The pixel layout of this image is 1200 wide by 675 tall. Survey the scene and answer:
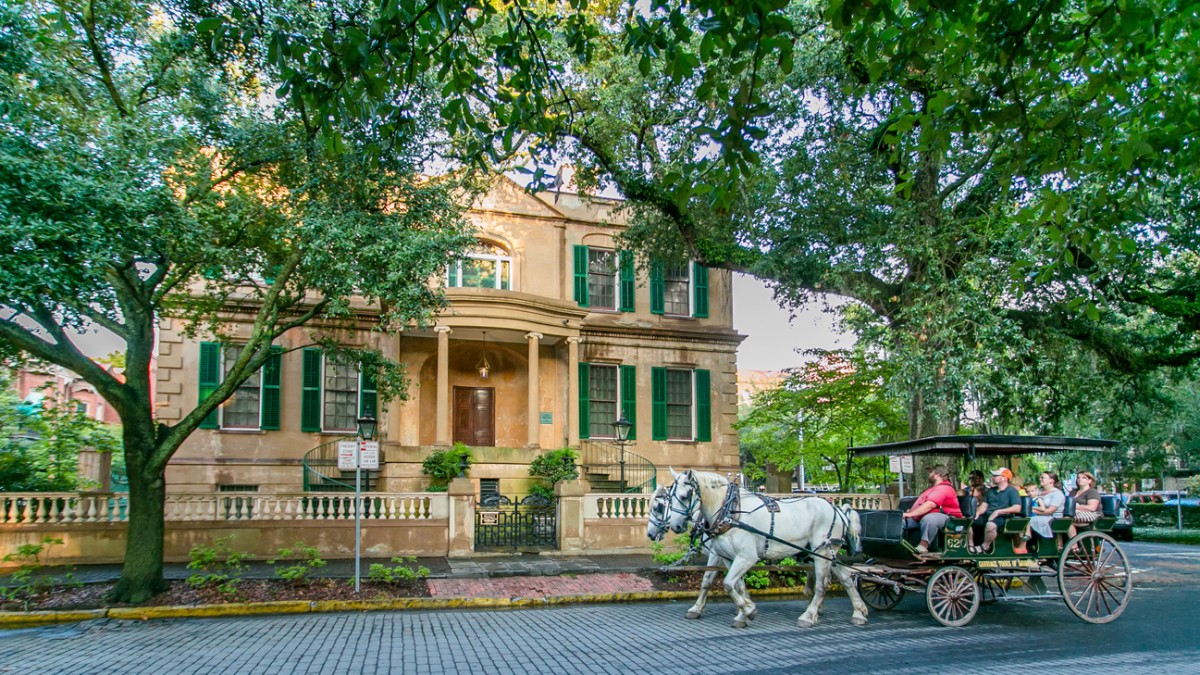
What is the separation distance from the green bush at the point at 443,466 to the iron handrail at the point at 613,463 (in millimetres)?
4226

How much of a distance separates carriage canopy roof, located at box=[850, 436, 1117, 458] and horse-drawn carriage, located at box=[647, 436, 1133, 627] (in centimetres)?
2

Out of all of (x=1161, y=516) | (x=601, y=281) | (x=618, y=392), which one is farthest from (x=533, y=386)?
(x=1161, y=516)

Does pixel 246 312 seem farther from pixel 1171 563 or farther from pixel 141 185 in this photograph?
pixel 1171 563

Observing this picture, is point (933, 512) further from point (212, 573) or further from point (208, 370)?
point (208, 370)

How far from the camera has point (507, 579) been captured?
14.7 meters

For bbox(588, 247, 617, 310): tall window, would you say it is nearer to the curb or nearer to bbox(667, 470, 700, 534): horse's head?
the curb

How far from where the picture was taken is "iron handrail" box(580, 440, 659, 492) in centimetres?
2467

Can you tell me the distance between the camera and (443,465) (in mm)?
A: 21266

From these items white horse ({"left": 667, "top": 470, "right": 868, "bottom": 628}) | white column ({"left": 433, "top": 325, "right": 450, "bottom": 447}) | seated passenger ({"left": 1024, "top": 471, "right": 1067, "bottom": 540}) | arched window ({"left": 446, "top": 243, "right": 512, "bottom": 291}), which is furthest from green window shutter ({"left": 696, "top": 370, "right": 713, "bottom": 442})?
white horse ({"left": 667, "top": 470, "right": 868, "bottom": 628})

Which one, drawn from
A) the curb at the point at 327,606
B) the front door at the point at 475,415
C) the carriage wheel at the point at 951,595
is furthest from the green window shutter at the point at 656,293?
the carriage wheel at the point at 951,595

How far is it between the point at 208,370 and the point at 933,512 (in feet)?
58.9

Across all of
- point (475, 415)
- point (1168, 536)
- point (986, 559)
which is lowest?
point (1168, 536)

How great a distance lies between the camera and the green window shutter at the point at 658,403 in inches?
1027

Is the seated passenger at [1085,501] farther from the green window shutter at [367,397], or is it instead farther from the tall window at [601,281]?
the green window shutter at [367,397]
